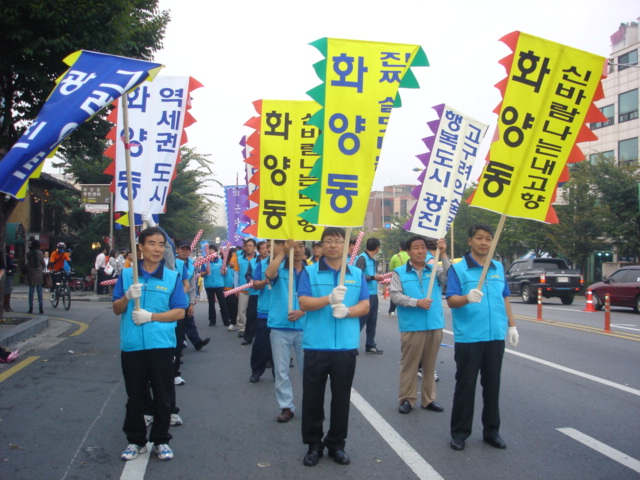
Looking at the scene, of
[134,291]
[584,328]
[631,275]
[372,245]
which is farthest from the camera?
[631,275]

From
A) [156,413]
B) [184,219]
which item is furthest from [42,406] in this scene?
[184,219]

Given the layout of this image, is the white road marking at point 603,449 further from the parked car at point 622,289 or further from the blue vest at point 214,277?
the parked car at point 622,289

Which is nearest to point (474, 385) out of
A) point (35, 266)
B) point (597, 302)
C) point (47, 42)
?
point (47, 42)

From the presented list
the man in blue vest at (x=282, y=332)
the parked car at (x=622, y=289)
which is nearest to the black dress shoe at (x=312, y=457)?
the man in blue vest at (x=282, y=332)

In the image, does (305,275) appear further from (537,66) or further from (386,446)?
(537,66)

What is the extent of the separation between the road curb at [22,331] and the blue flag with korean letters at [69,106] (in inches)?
257

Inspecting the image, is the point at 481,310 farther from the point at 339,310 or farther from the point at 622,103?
the point at 622,103

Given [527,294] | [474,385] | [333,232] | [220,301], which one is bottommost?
[527,294]

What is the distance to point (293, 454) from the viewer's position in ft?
16.0

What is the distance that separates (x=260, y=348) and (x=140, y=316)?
334 cm

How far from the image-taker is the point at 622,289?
19.2 meters

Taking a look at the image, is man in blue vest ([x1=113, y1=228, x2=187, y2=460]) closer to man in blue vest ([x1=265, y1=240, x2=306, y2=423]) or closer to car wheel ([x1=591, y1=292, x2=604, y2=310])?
man in blue vest ([x1=265, y1=240, x2=306, y2=423])

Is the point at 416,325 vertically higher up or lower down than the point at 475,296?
lower down

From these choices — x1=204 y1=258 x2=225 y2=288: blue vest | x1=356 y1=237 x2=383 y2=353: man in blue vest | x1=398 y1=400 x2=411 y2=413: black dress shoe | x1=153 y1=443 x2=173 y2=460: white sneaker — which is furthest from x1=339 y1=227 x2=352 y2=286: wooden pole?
x1=204 y1=258 x2=225 y2=288: blue vest
